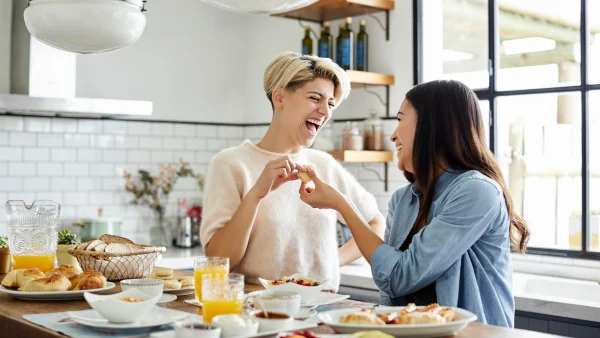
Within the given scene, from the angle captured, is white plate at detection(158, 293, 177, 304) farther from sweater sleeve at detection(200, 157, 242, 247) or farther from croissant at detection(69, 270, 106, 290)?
sweater sleeve at detection(200, 157, 242, 247)

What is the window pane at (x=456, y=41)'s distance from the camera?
4.70 meters

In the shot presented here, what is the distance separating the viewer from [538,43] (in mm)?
4457

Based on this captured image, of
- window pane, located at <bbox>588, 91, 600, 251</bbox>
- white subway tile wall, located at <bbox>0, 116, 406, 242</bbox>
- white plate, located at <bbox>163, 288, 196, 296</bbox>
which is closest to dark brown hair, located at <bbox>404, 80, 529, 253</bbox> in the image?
white plate, located at <bbox>163, 288, 196, 296</bbox>

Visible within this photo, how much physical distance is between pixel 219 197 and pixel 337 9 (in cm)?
253

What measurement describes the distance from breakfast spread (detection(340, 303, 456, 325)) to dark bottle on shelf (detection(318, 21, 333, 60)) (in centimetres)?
330

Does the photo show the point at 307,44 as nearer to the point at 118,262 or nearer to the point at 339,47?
the point at 339,47

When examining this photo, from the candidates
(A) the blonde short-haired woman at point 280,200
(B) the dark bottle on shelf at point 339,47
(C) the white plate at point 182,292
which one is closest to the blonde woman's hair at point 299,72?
(A) the blonde short-haired woman at point 280,200

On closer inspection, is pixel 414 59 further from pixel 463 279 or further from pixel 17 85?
pixel 463 279

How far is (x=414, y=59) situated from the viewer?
485cm

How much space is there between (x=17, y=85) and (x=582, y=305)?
132 inches

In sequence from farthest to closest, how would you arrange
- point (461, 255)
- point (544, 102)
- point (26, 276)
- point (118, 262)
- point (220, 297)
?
point (544, 102), point (118, 262), point (26, 276), point (461, 255), point (220, 297)

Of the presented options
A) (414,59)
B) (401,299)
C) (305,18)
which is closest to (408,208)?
(401,299)

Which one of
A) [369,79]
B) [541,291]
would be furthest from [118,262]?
[369,79]

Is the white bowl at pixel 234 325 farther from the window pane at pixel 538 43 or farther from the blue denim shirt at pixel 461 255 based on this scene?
the window pane at pixel 538 43
